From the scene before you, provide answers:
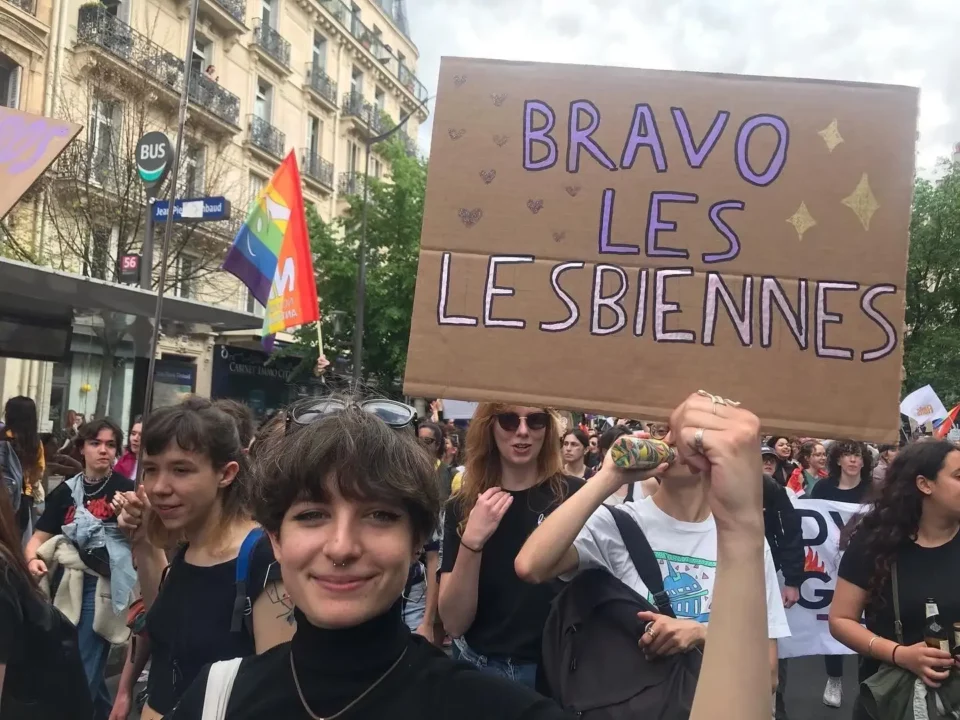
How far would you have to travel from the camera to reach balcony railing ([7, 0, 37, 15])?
16.1 m

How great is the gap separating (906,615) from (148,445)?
8.76ft

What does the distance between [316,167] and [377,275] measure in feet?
27.6

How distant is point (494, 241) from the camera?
1.68 m

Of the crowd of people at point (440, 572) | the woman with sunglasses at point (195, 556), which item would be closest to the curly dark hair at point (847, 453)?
the crowd of people at point (440, 572)

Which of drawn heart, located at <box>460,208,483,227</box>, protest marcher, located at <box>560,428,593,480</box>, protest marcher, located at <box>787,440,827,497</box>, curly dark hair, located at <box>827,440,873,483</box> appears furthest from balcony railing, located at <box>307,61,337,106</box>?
drawn heart, located at <box>460,208,483,227</box>

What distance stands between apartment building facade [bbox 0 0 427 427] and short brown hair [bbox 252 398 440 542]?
7316mm

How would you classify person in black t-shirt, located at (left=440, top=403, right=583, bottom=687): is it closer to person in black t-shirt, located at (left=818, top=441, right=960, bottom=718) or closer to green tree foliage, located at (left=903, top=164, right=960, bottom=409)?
person in black t-shirt, located at (left=818, top=441, right=960, bottom=718)

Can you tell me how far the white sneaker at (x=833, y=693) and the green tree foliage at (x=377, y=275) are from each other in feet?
55.6

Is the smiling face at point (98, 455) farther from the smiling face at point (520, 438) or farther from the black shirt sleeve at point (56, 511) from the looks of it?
the smiling face at point (520, 438)

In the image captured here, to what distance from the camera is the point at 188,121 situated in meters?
20.1

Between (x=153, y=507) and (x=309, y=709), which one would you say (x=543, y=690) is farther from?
(x=153, y=507)

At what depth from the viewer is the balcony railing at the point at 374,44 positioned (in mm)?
29666

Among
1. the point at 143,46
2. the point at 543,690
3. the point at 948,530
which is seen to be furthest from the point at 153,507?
the point at 143,46

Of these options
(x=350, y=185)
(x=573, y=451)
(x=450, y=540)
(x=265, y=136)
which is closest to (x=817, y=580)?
(x=573, y=451)
